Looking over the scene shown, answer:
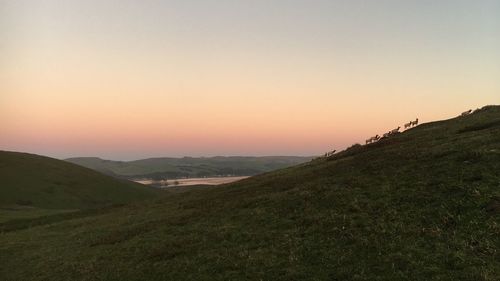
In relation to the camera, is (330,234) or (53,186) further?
(53,186)

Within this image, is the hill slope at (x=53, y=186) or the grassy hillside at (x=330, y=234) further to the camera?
the hill slope at (x=53, y=186)

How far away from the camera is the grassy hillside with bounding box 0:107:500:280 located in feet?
59.2

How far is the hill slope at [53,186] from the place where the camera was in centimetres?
9144

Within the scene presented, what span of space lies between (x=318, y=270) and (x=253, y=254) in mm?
4459

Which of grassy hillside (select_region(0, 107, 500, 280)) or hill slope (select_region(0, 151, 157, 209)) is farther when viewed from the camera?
hill slope (select_region(0, 151, 157, 209))

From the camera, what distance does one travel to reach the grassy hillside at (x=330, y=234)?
59.2 feet

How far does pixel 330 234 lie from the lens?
22688mm

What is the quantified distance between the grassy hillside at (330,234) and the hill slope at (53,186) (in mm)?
54118

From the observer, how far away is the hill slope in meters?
91.4

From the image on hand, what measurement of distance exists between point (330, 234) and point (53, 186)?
95.3 meters

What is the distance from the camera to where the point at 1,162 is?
368 ft

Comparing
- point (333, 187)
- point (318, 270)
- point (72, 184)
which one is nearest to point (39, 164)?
point (72, 184)

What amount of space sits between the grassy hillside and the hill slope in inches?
2131

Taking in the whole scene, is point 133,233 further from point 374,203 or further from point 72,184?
point 72,184
